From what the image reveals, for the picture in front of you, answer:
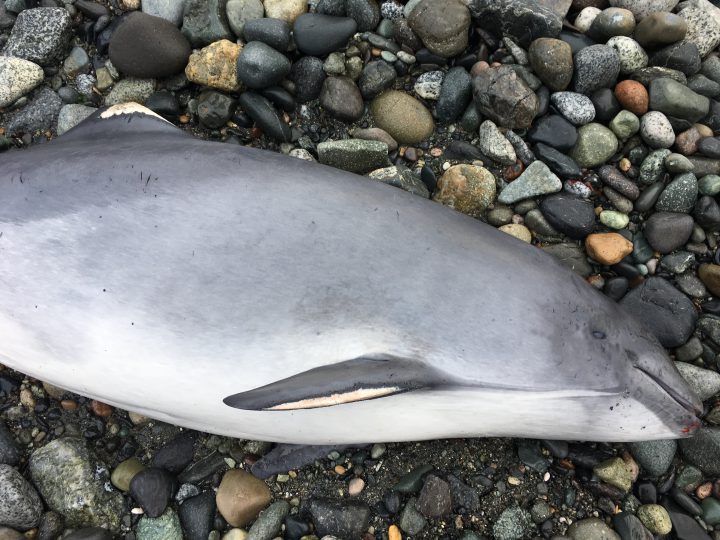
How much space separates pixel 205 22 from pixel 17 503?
13.2 feet

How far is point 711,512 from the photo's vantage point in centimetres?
400

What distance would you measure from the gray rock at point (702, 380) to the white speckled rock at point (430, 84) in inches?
116

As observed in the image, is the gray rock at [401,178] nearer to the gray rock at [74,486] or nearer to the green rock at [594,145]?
the green rock at [594,145]

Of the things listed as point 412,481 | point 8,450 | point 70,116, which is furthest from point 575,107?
point 8,450

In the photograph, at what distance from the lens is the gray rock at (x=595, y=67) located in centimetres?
448

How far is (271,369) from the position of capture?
3.26m

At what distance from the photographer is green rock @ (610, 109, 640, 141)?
4.53 m

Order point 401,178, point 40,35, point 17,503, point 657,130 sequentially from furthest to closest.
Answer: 1. point 40,35
2. point 657,130
3. point 401,178
4. point 17,503

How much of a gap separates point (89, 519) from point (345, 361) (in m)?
2.36

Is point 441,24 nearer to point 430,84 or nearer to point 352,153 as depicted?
point 430,84

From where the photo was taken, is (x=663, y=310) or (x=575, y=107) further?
(x=575, y=107)

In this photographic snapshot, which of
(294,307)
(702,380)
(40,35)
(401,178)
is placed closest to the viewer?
(294,307)

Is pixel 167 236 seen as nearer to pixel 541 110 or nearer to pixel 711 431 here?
pixel 541 110

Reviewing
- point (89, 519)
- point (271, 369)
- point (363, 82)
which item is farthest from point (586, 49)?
point (89, 519)
